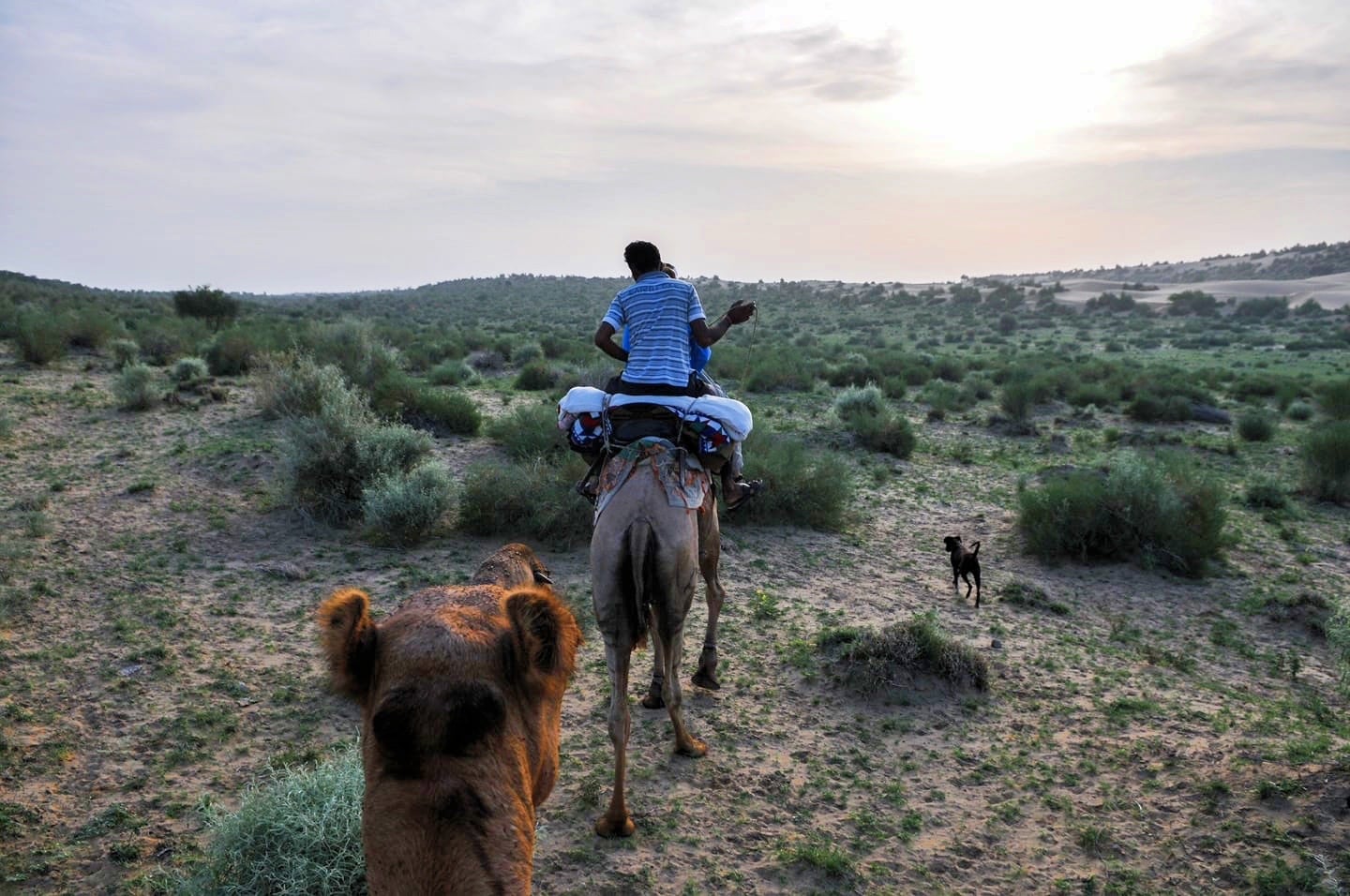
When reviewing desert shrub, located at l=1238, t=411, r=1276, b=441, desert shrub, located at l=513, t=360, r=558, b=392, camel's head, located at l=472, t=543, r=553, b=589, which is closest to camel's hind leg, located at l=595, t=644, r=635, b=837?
camel's head, located at l=472, t=543, r=553, b=589

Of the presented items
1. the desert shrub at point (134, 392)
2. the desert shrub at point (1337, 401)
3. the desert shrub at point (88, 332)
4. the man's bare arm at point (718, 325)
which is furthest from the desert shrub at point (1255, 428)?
the desert shrub at point (88, 332)

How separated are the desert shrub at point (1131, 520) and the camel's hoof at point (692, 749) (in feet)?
21.2

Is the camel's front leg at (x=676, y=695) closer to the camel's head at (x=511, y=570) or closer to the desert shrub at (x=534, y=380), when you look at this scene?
the camel's head at (x=511, y=570)

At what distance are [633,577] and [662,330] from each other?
1.72m

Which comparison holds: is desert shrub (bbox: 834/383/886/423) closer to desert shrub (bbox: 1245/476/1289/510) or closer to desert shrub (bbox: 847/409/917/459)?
desert shrub (bbox: 847/409/917/459)

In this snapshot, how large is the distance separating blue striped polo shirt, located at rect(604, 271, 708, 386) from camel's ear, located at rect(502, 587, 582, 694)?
3544mm

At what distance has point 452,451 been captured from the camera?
42.3 feet

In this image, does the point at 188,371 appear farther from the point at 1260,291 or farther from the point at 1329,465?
the point at 1260,291

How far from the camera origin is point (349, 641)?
5.86 ft

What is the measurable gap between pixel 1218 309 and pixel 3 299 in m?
69.7

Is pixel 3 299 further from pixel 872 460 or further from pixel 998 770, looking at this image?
pixel 998 770

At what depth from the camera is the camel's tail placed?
452 centimetres

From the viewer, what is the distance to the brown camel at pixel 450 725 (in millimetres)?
1490

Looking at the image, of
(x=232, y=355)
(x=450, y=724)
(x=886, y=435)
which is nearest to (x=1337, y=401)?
(x=886, y=435)
